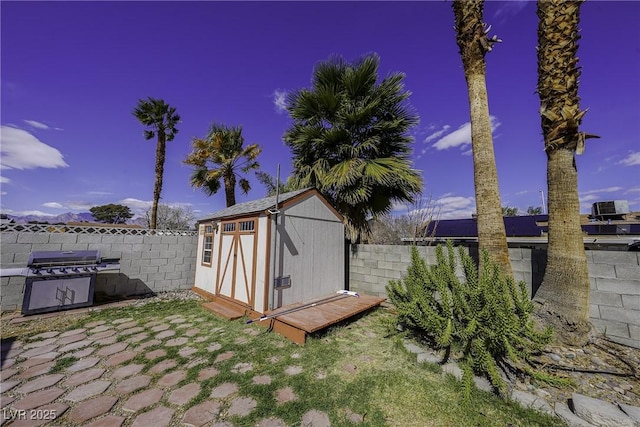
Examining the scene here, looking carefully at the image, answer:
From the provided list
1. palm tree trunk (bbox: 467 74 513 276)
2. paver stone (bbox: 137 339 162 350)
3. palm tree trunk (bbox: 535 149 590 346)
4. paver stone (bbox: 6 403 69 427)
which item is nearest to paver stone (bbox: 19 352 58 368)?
paver stone (bbox: 137 339 162 350)

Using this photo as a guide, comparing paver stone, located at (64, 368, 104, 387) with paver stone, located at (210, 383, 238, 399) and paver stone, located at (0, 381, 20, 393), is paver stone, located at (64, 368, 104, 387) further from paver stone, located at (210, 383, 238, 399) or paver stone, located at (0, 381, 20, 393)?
paver stone, located at (210, 383, 238, 399)

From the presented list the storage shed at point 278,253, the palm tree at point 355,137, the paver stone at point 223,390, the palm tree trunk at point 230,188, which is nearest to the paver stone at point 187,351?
the paver stone at point 223,390

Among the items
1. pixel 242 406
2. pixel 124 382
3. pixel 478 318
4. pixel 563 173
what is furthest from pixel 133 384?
pixel 563 173

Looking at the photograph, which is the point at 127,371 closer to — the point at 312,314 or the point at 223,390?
the point at 223,390

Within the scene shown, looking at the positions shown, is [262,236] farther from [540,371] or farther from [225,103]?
[225,103]

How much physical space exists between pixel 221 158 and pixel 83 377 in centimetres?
880

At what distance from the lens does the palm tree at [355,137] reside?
616 centimetres

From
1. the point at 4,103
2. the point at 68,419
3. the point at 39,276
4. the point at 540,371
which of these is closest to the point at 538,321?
the point at 540,371

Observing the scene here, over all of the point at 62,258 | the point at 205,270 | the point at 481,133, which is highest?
the point at 481,133

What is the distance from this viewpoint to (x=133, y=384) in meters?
2.59

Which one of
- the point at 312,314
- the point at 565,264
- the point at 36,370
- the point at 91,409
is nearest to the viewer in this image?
the point at 91,409

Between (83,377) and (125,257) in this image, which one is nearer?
(83,377)

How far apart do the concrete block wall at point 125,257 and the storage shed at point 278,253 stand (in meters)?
1.53

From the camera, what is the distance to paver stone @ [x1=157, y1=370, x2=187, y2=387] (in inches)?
102
